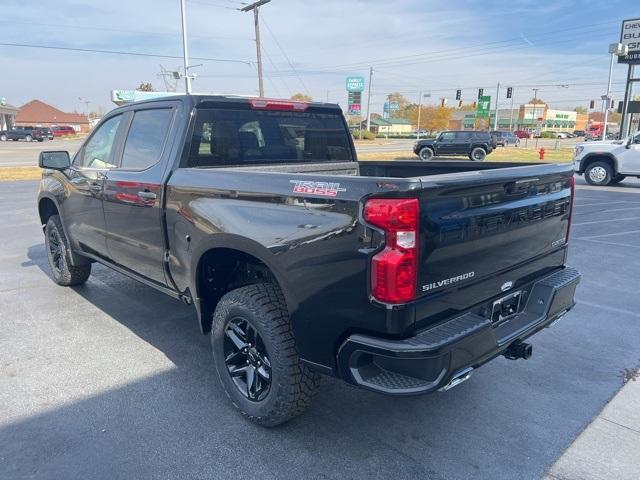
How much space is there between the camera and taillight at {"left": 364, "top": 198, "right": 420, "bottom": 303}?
7.27ft

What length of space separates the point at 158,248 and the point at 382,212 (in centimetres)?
210

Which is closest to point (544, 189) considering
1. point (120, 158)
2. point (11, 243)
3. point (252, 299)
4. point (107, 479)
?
point (252, 299)

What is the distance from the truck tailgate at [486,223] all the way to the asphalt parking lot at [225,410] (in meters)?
0.99

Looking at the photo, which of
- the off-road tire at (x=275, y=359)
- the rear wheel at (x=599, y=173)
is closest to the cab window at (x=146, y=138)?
the off-road tire at (x=275, y=359)

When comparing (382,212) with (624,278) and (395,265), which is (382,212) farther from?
(624,278)

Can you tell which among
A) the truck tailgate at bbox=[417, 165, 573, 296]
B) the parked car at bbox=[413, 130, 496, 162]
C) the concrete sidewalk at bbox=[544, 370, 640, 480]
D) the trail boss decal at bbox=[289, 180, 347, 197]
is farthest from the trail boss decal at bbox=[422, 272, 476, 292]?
the parked car at bbox=[413, 130, 496, 162]

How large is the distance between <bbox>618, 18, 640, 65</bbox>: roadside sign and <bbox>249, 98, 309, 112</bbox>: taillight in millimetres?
31220

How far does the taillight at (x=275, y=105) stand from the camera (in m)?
3.89

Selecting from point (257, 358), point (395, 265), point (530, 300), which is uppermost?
point (395, 265)

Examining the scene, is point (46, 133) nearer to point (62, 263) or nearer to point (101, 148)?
point (62, 263)

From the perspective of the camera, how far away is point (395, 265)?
7.28 feet

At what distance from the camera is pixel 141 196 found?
12.3 ft

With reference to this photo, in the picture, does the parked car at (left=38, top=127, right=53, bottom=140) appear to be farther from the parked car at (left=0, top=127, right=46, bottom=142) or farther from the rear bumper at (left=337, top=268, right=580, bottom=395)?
the rear bumper at (left=337, top=268, right=580, bottom=395)

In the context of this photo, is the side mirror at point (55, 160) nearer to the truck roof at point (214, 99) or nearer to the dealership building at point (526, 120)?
the truck roof at point (214, 99)
